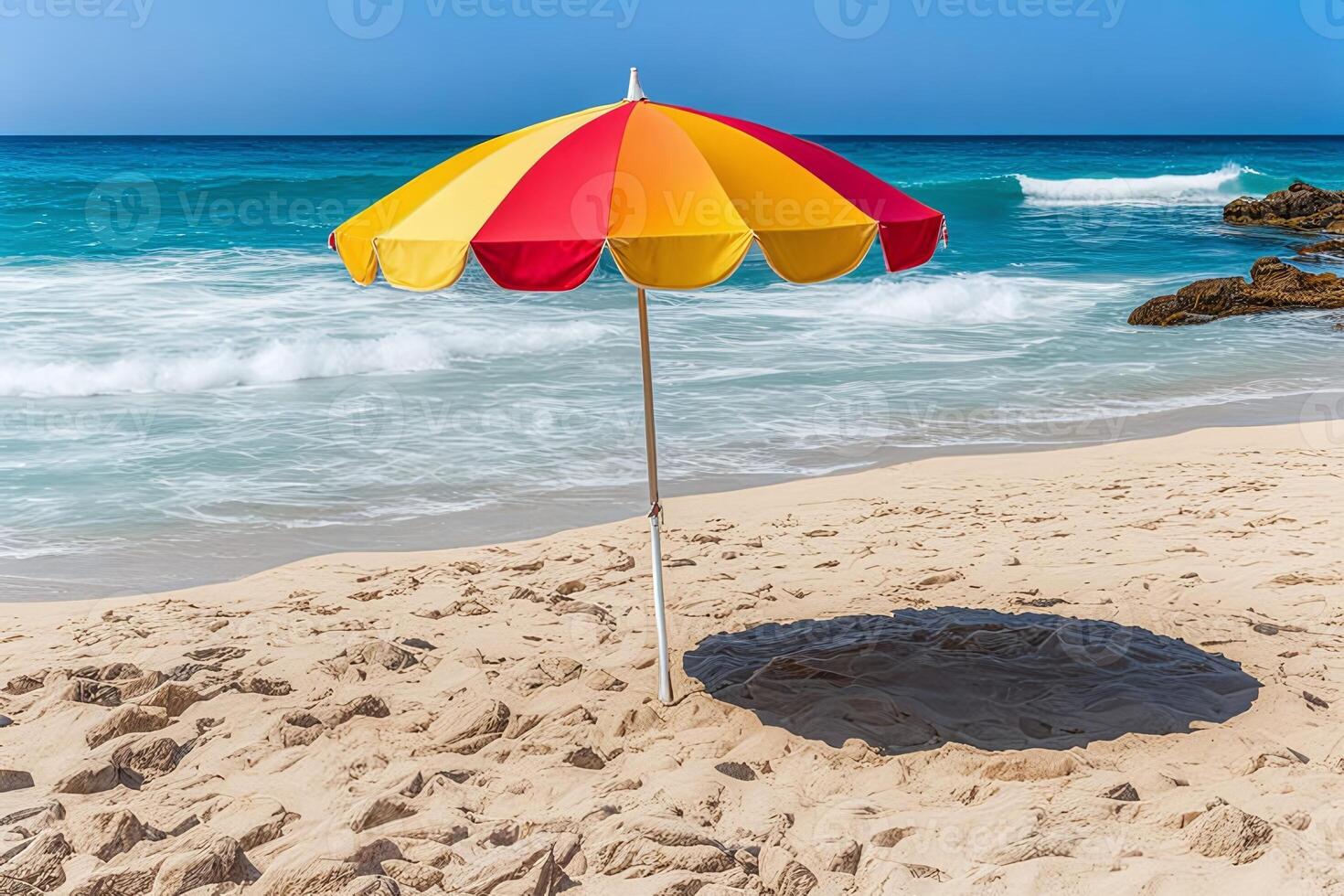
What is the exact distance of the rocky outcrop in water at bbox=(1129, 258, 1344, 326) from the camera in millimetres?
16062

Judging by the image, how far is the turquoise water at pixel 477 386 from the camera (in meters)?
7.79

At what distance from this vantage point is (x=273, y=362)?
42.8 ft

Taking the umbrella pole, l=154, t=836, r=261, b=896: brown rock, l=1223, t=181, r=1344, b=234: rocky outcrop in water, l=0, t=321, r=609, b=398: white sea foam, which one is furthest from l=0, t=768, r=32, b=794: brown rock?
l=1223, t=181, r=1344, b=234: rocky outcrop in water

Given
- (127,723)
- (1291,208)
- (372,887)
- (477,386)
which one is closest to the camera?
(372,887)

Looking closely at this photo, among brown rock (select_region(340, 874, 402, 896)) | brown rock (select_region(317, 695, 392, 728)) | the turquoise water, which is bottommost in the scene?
brown rock (select_region(340, 874, 402, 896))

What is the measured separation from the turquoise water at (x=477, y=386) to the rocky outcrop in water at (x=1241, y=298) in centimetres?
49

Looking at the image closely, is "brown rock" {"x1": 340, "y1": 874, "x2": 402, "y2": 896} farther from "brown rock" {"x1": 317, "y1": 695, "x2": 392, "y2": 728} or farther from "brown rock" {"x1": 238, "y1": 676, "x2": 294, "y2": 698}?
"brown rock" {"x1": 238, "y1": 676, "x2": 294, "y2": 698}

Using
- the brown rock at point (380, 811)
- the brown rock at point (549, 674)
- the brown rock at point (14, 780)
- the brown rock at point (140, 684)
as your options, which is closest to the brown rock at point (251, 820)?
the brown rock at point (380, 811)

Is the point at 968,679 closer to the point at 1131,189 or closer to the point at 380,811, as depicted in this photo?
the point at 380,811

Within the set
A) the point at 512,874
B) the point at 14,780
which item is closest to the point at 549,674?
the point at 512,874

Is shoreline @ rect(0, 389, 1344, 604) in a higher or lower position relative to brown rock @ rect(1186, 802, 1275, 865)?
higher

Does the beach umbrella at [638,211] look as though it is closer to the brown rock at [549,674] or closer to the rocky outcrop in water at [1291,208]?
the brown rock at [549,674]

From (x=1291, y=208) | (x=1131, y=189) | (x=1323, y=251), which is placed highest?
(x=1131, y=189)

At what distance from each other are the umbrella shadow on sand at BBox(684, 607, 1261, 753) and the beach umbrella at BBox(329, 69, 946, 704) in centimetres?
177
